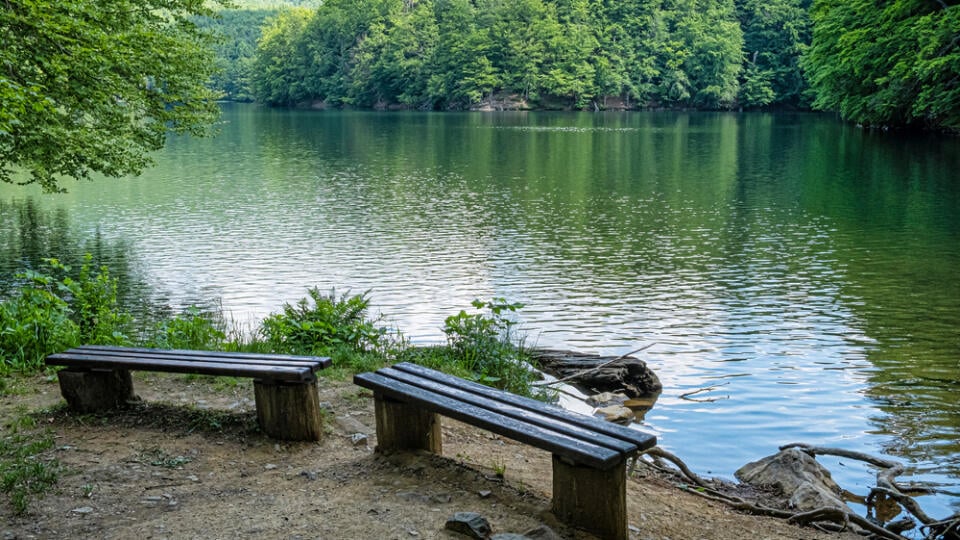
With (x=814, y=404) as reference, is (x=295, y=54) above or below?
above

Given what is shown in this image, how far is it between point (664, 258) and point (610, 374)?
1017 centimetres

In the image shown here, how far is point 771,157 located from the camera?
1757 inches

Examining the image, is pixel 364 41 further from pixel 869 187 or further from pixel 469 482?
pixel 469 482

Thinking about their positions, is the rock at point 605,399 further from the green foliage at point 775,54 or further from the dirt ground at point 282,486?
the green foliage at point 775,54

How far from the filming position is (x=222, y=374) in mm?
6375

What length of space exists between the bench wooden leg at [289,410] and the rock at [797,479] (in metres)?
3.99

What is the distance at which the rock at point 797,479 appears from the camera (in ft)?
23.3

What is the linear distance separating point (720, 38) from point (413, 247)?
85.4 metres

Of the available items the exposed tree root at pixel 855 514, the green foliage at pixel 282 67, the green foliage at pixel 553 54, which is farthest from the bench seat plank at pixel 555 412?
the green foliage at pixel 282 67

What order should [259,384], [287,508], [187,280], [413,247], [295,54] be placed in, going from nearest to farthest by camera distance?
[287,508] < [259,384] < [187,280] < [413,247] < [295,54]

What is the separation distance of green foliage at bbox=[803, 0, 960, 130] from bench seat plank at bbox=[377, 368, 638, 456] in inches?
1542

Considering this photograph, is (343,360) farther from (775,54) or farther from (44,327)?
(775,54)

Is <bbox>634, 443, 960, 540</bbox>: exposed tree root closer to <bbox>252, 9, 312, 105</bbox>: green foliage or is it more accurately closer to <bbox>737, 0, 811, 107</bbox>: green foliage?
<bbox>737, 0, 811, 107</bbox>: green foliage

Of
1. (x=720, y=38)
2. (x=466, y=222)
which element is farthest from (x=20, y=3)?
(x=720, y=38)
